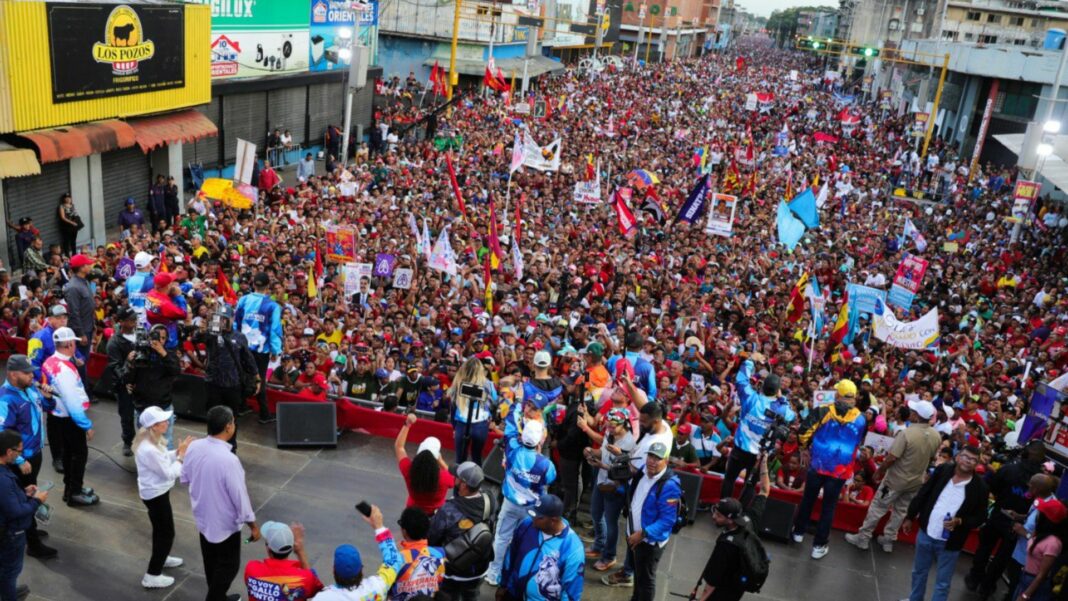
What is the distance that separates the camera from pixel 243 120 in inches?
997

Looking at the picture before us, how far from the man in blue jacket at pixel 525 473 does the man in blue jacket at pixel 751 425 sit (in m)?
2.27

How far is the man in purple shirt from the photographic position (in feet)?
18.7

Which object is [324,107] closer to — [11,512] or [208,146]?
[208,146]

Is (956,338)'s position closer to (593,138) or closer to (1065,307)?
(1065,307)

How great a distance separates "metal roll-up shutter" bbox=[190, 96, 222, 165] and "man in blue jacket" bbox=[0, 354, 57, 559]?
17.4m

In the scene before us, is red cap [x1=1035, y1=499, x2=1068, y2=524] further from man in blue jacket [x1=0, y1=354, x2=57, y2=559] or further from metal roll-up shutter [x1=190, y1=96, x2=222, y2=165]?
metal roll-up shutter [x1=190, y1=96, x2=222, y2=165]

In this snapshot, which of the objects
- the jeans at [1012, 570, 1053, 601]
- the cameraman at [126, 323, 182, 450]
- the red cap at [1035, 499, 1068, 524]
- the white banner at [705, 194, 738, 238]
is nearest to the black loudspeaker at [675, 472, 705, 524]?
the jeans at [1012, 570, 1053, 601]

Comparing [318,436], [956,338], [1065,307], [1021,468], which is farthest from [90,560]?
[1065,307]

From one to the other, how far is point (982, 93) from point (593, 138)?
2347cm

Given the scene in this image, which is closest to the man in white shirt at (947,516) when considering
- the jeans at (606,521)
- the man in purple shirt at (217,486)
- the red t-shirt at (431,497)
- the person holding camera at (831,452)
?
the person holding camera at (831,452)

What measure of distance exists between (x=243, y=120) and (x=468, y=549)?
73.1 feet

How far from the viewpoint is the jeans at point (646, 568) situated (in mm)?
6547

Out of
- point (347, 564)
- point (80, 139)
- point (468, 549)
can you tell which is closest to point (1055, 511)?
Result: point (468, 549)

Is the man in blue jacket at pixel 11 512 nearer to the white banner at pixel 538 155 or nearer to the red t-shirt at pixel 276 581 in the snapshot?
the red t-shirt at pixel 276 581
